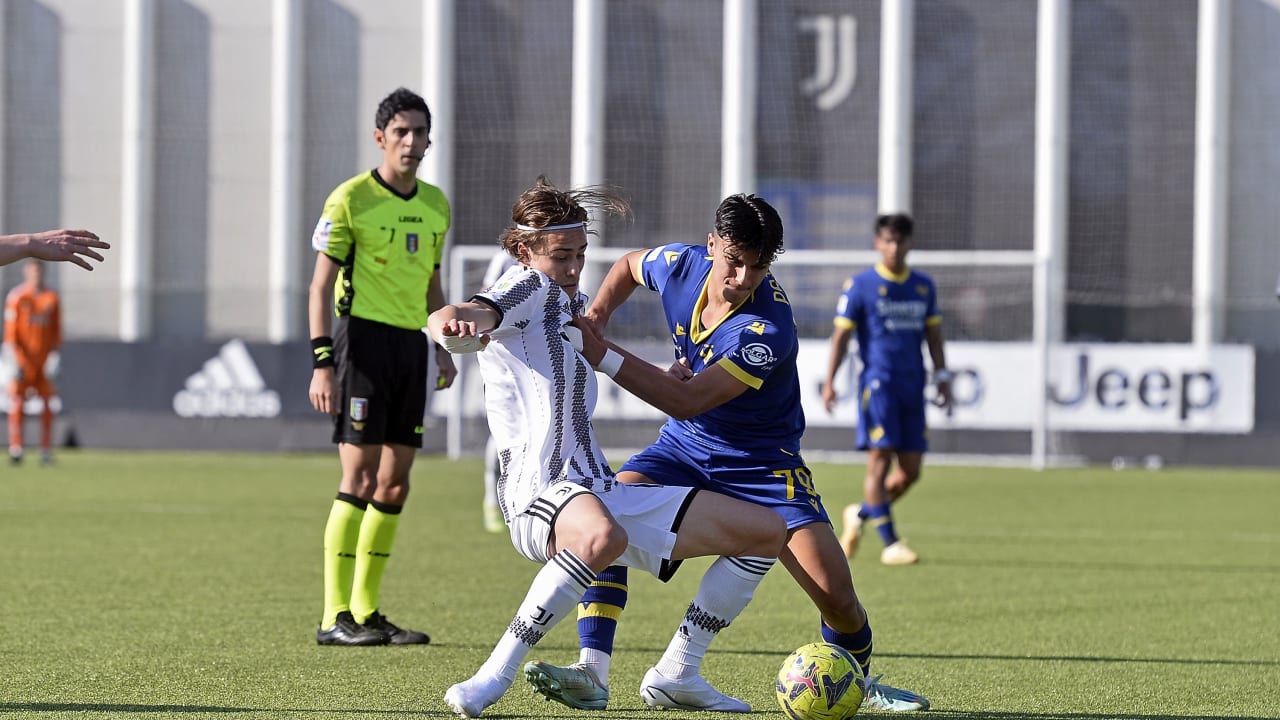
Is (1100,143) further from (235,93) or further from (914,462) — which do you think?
(914,462)

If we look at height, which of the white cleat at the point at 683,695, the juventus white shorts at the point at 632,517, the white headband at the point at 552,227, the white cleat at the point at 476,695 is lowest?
the white cleat at the point at 683,695

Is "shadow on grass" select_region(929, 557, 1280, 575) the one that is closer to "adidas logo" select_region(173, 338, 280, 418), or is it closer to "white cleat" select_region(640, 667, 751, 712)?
"white cleat" select_region(640, 667, 751, 712)

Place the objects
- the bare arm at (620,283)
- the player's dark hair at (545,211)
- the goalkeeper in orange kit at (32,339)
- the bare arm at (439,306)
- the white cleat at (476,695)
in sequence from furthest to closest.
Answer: the goalkeeper in orange kit at (32,339) → the bare arm at (439,306) → the bare arm at (620,283) → the player's dark hair at (545,211) → the white cleat at (476,695)

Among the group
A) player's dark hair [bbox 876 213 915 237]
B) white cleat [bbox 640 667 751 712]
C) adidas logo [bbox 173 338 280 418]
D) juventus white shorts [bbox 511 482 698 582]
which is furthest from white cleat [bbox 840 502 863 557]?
adidas logo [bbox 173 338 280 418]

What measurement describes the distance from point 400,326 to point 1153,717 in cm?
307

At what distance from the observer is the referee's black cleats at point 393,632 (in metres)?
6.04

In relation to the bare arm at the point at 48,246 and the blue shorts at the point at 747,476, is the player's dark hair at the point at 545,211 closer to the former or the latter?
the blue shorts at the point at 747,476

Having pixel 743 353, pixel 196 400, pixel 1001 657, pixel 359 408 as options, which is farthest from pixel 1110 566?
pixel 196 400

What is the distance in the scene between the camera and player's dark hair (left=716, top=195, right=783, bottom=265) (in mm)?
4566

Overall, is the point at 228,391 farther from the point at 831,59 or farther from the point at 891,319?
the point at 891,319

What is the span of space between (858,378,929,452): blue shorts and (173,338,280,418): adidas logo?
11018 millimetres

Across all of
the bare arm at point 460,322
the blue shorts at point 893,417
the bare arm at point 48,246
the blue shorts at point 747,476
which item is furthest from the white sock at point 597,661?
the blue shorts at point 893,417

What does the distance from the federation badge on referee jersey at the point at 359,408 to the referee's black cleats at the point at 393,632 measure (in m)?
0.73

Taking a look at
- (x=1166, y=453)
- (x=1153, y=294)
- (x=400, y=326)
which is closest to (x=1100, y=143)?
(x=1153, y=294)
